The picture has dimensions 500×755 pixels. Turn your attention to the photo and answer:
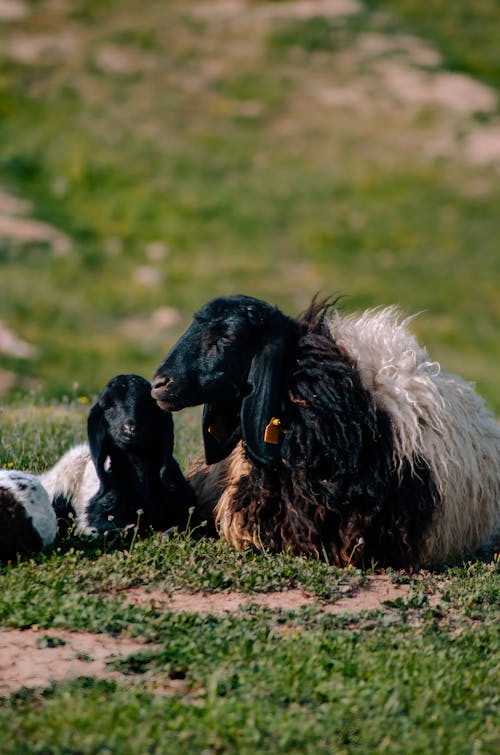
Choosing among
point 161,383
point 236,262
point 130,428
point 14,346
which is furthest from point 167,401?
point 236,262

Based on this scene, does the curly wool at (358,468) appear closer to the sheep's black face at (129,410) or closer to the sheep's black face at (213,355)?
the sheep's black face at (213,355)

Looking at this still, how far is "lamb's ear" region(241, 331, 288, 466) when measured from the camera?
22.8 feet

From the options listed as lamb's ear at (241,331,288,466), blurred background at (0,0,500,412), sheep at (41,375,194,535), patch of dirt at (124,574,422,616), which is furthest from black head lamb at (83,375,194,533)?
blurred background at (0,0,500,412)

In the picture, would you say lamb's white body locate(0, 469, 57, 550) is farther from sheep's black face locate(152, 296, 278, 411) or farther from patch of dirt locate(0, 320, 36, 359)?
patch of dirt locate(0, 320, 36, 359)

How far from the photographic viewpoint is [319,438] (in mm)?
6984

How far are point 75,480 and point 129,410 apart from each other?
903 mm

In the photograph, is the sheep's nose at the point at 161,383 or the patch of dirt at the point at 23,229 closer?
the sheep's nose at the point at 161,383

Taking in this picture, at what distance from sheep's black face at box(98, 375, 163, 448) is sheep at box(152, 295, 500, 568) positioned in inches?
11.0

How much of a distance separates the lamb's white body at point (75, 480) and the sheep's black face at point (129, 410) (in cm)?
57

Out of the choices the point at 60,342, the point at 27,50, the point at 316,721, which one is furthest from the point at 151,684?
the point at 27,50

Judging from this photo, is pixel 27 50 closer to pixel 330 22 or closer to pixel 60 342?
pixel 330 22

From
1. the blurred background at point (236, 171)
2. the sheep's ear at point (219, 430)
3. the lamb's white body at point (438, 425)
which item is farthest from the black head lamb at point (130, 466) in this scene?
the blurred background at point (236, 171)

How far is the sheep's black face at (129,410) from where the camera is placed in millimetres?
7023

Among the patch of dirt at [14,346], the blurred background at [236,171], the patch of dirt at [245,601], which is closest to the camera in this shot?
the patch of dirt at [245,601]
